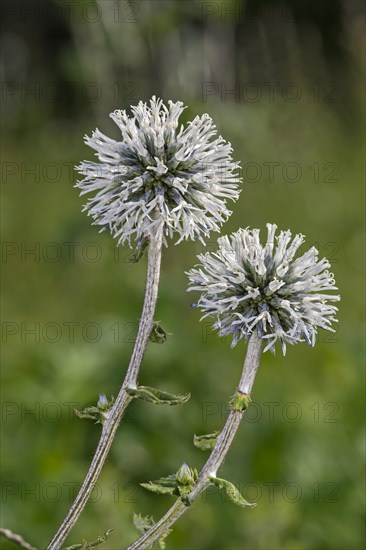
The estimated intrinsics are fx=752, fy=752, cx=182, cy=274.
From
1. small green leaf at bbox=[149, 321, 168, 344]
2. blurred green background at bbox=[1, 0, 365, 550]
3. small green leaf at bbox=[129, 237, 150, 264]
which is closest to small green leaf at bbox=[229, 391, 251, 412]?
small green leaf at bbox=[149, 321, 168, 344]

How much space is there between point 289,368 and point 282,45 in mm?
8070

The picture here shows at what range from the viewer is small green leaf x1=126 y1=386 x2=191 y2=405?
2500 mm

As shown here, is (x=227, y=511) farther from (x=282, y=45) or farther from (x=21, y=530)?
(x=282, y=45)

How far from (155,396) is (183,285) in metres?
4.79

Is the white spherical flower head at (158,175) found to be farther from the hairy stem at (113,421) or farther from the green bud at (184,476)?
the green bud at (184,476)

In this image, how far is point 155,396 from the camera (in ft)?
8.36

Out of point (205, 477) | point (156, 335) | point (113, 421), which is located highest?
point (156, 335)

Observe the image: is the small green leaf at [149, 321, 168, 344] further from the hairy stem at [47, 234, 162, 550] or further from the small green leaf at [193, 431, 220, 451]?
the small green leaf at [193, 431, 220, 451]

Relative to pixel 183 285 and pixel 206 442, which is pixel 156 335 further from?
pixel 183 285

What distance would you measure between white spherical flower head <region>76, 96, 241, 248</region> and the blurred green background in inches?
95.1

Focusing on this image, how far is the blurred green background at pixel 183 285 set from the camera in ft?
17.6

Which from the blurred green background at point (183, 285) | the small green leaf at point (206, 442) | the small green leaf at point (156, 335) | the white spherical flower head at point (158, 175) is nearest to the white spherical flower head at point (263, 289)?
the white spherical flower head at point (158, 175)

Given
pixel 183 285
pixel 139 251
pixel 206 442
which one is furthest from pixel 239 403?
pixel 183 285

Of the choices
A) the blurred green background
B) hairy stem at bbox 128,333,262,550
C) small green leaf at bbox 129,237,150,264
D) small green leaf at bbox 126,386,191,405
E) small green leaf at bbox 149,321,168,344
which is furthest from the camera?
the blurred green background
